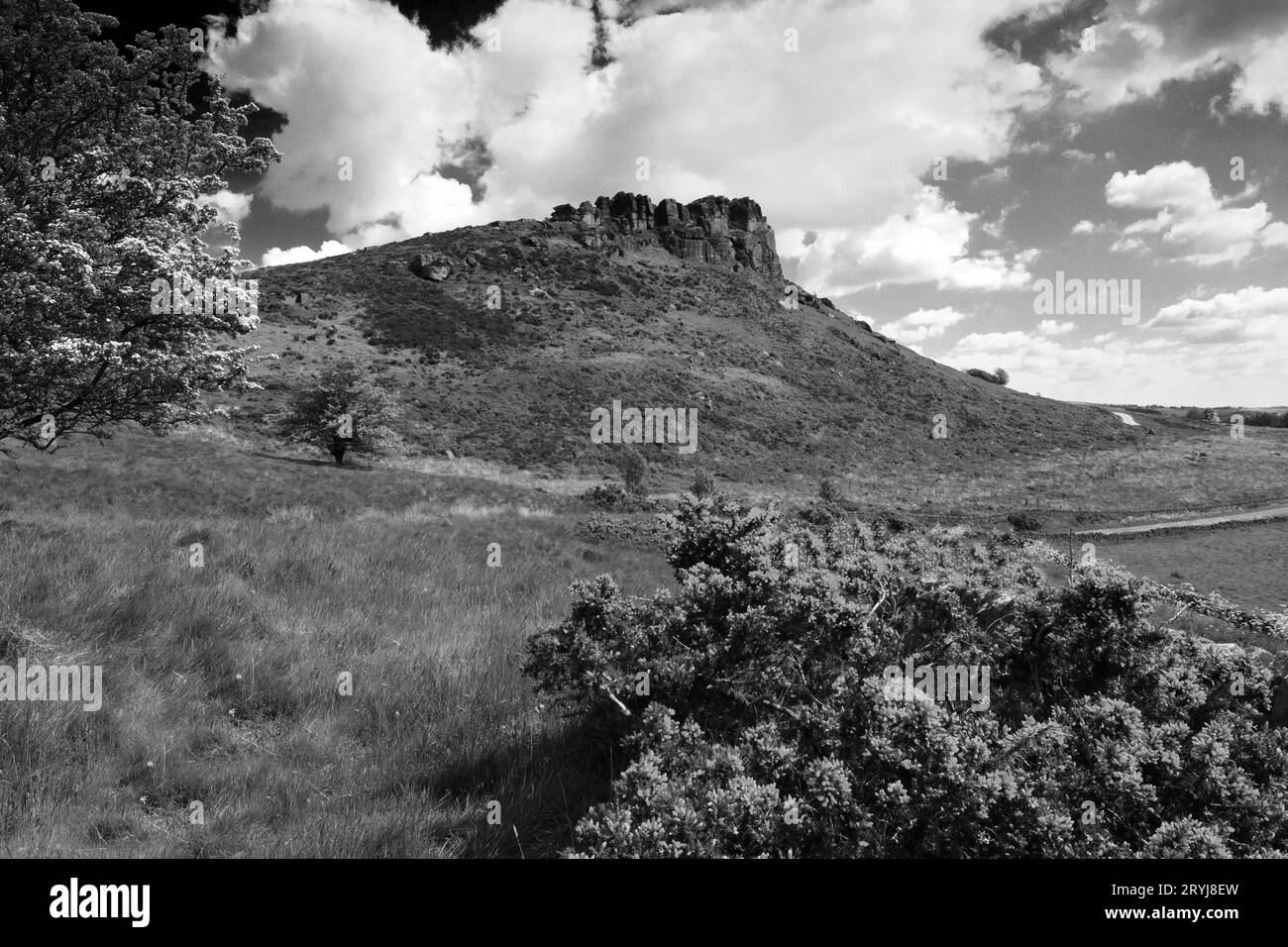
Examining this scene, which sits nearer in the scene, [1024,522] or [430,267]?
[1024,522]

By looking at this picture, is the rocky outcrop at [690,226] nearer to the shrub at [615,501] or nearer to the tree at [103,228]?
the shrub at [615,501]

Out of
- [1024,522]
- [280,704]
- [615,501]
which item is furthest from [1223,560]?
[280,704]

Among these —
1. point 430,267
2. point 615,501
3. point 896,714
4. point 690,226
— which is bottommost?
point 615,501

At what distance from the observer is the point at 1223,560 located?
2534 cm

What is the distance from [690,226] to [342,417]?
135 metres

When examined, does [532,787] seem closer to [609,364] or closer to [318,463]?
[318,463]

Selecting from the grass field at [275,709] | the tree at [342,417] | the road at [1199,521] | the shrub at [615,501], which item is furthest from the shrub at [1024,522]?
the tree at [342,417]

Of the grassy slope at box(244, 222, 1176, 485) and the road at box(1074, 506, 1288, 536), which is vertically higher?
the grassy slope at box(244, 222, 1176, 485)

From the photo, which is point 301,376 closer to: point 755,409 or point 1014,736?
point 755,409

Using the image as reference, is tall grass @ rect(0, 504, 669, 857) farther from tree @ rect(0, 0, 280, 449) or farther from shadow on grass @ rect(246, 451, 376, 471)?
shadow on grass @ rect(246, 451, 376, 471)

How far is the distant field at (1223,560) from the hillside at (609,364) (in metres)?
32.1

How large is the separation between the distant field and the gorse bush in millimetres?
20080

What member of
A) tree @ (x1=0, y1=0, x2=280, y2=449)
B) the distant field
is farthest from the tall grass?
the distant field

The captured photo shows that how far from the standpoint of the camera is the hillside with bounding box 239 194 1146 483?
192ft
